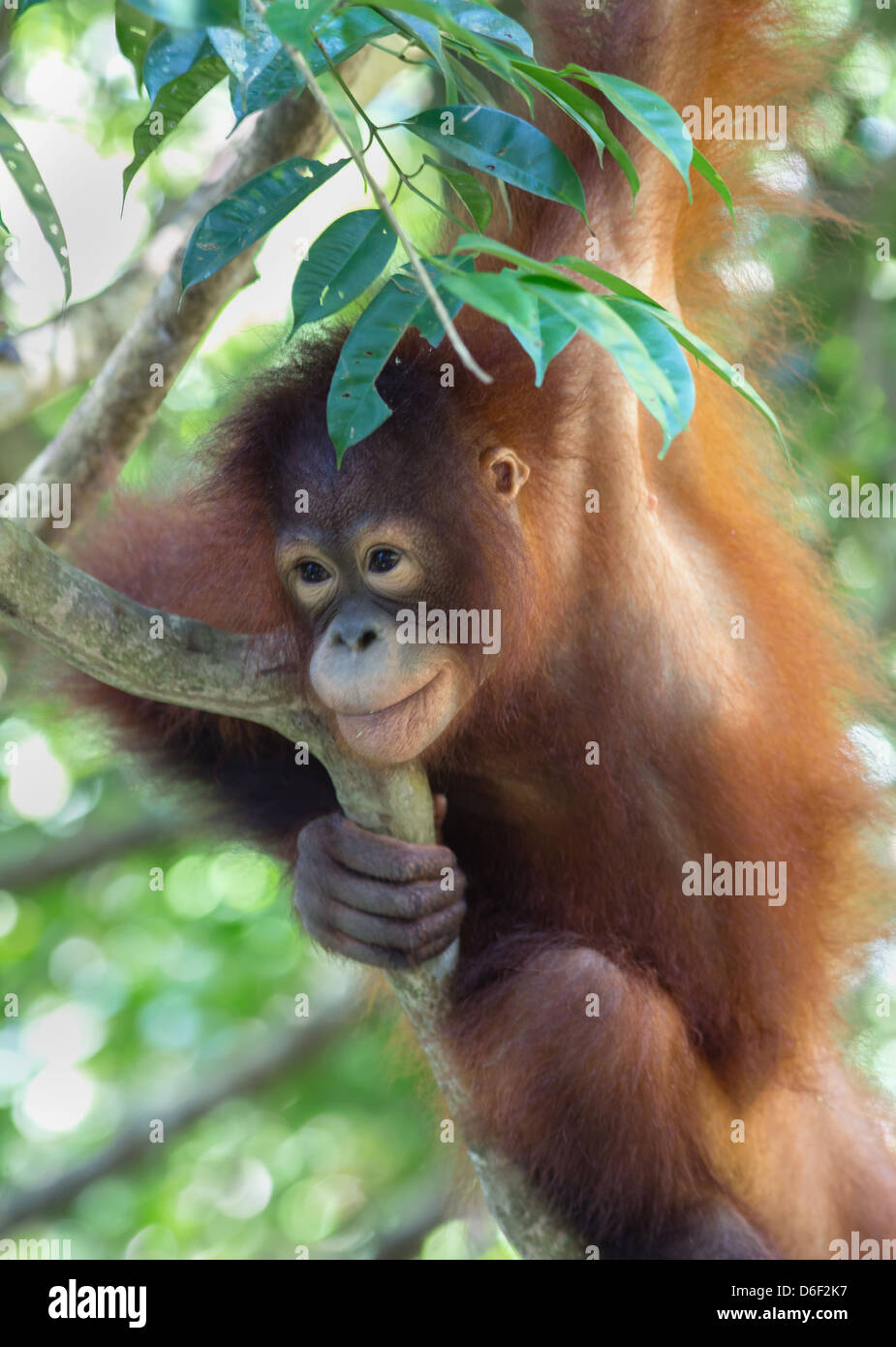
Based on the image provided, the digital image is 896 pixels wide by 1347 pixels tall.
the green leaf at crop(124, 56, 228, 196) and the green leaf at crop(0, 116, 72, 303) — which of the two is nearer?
the green leaf at crop(124, 56, 228, 196)

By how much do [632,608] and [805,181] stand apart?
1.23m

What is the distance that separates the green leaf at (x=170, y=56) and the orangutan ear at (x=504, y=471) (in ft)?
3.70

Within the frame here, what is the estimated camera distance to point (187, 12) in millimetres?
1669

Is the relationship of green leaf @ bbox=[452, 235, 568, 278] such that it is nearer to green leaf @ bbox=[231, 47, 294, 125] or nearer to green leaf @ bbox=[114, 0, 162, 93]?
green leaf @ bbox=[231, 47, 294, 125]

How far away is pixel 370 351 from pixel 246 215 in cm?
29

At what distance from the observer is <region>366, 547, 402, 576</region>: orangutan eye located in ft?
9.07

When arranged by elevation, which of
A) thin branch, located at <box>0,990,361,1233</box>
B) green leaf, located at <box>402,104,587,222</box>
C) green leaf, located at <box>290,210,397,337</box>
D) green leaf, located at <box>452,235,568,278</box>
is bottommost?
thin branch, located at <box>0,990,361,1233</box>

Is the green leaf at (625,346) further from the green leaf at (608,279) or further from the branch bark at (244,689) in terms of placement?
the branch bark at (244,689)

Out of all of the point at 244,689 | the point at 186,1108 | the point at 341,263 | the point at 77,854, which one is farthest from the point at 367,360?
the point at 186,1108

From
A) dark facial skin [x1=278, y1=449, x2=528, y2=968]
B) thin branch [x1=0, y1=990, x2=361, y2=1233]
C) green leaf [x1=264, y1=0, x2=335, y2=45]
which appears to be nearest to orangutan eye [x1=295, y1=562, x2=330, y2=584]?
dark facial skin [x1=278, y1=449, x2=528, y2=968]

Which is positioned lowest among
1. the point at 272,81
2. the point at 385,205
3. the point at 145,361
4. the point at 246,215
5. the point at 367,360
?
the point at 367,360

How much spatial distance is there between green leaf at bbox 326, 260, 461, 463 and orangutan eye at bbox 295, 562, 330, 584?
3.14ft

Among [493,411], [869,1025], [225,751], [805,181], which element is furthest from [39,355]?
[869,1025]

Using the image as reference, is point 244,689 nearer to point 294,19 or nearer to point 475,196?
point 475,196
